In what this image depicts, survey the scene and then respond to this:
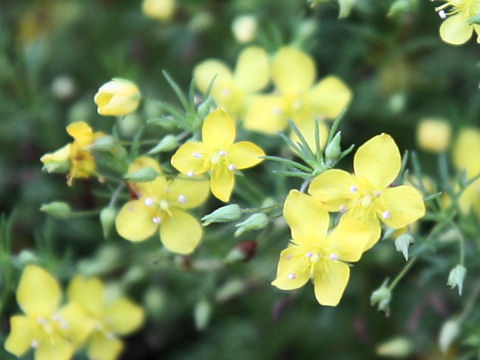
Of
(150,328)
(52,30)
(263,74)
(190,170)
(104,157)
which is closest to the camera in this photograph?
(190,170)

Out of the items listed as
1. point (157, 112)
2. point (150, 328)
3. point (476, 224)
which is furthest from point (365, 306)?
point (157, 112)

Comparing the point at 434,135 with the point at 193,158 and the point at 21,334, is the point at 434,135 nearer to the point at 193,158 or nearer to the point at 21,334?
the point at 193,158

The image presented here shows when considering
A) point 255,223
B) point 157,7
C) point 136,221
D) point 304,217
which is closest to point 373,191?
point 304,217

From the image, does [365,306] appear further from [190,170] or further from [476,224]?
[190,170]

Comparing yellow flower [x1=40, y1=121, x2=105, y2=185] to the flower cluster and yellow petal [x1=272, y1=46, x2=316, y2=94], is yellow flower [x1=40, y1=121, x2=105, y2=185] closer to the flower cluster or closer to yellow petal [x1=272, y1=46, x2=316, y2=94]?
the flower cluster

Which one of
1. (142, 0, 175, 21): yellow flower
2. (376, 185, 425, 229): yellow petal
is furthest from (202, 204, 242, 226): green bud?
(142, 0, 175, 21): yellow flower

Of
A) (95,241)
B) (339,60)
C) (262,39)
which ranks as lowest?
(95,241)
